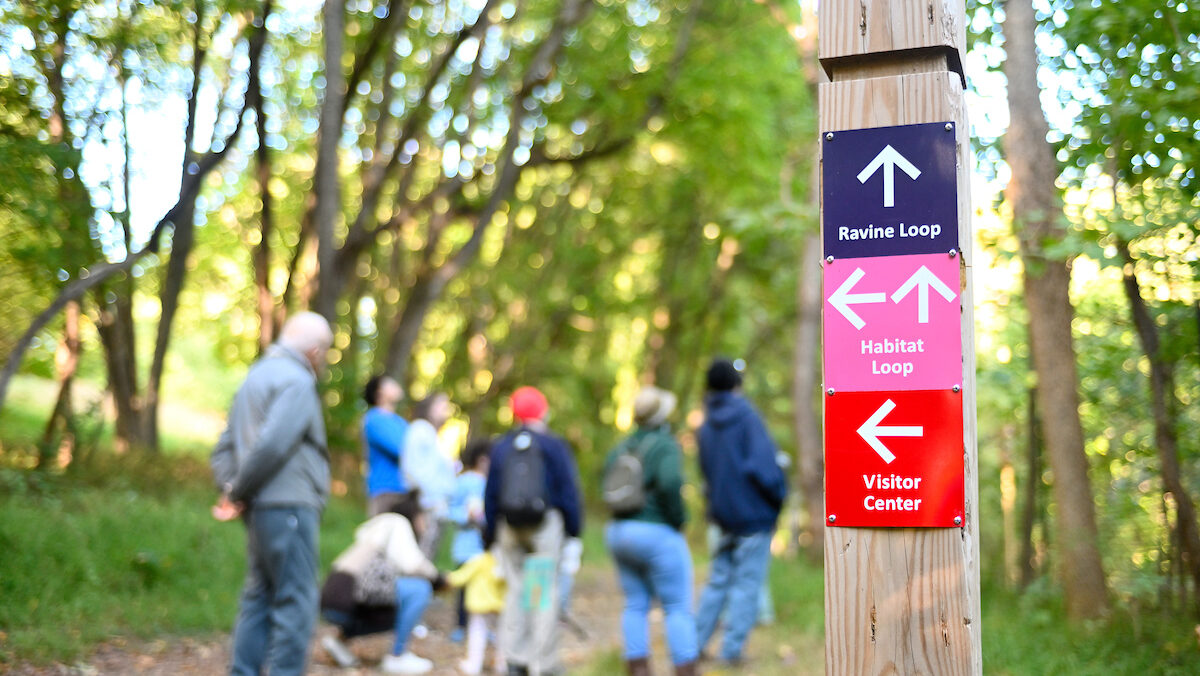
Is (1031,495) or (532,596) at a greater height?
(1031,495)

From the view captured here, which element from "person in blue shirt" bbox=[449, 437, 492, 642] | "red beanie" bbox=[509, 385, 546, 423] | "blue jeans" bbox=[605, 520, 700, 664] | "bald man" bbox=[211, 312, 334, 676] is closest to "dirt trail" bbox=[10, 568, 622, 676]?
"person in blue shirt" bbox=[449, 437, 492, 642]

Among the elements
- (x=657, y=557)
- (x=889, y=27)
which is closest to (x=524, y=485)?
(x=657, y=557)

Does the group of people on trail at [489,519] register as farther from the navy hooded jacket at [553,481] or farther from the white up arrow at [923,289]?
the white up arrow at [923,289]

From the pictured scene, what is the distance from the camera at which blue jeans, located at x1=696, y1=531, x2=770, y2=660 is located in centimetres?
819

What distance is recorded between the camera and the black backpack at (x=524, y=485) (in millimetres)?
7336

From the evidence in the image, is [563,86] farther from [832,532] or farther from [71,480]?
[832,532]

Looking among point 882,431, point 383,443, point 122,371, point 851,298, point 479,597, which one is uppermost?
point 122,371

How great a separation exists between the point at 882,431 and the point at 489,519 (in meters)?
5.36

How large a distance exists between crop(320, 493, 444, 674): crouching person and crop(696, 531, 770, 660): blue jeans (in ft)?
7.02

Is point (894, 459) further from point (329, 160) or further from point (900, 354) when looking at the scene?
point (329, 160)

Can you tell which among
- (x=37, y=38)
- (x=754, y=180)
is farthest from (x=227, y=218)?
(x=37, y=38)

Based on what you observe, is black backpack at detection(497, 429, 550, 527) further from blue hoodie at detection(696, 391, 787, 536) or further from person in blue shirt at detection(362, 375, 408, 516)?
person in blue shirt at detection(362, 375, 408, 516)

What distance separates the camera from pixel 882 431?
265 centimetres

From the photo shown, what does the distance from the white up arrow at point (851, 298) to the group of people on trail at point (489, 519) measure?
12.7ft
